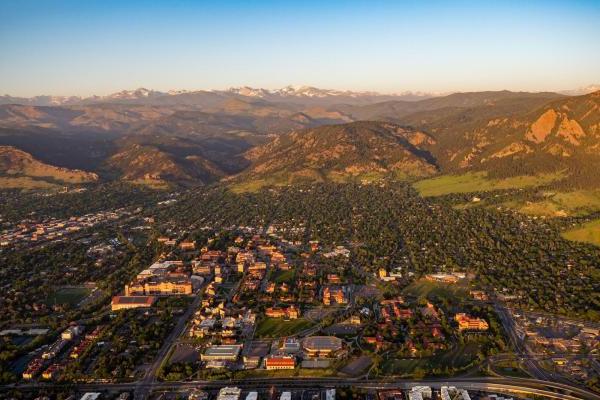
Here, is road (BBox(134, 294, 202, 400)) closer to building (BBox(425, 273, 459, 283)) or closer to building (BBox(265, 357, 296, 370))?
building (BBox(265, 357, 296, 370))

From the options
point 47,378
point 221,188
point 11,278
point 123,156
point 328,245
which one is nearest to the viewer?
point 47,378

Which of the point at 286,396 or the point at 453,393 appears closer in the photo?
the point at 286,396

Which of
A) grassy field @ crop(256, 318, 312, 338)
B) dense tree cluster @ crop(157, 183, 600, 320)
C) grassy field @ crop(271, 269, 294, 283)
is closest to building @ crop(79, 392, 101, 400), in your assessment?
grassy field @ crop(256, 318, 312, 338)

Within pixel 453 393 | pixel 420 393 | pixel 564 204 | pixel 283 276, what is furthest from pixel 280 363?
pixel 564 204

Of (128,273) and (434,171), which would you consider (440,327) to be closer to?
(128,273)

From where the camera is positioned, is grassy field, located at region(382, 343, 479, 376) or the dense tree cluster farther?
the dense tree cluster

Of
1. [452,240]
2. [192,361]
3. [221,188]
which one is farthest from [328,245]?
[221,188]

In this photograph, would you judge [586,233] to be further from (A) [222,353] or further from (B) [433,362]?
(A) [222,353]
